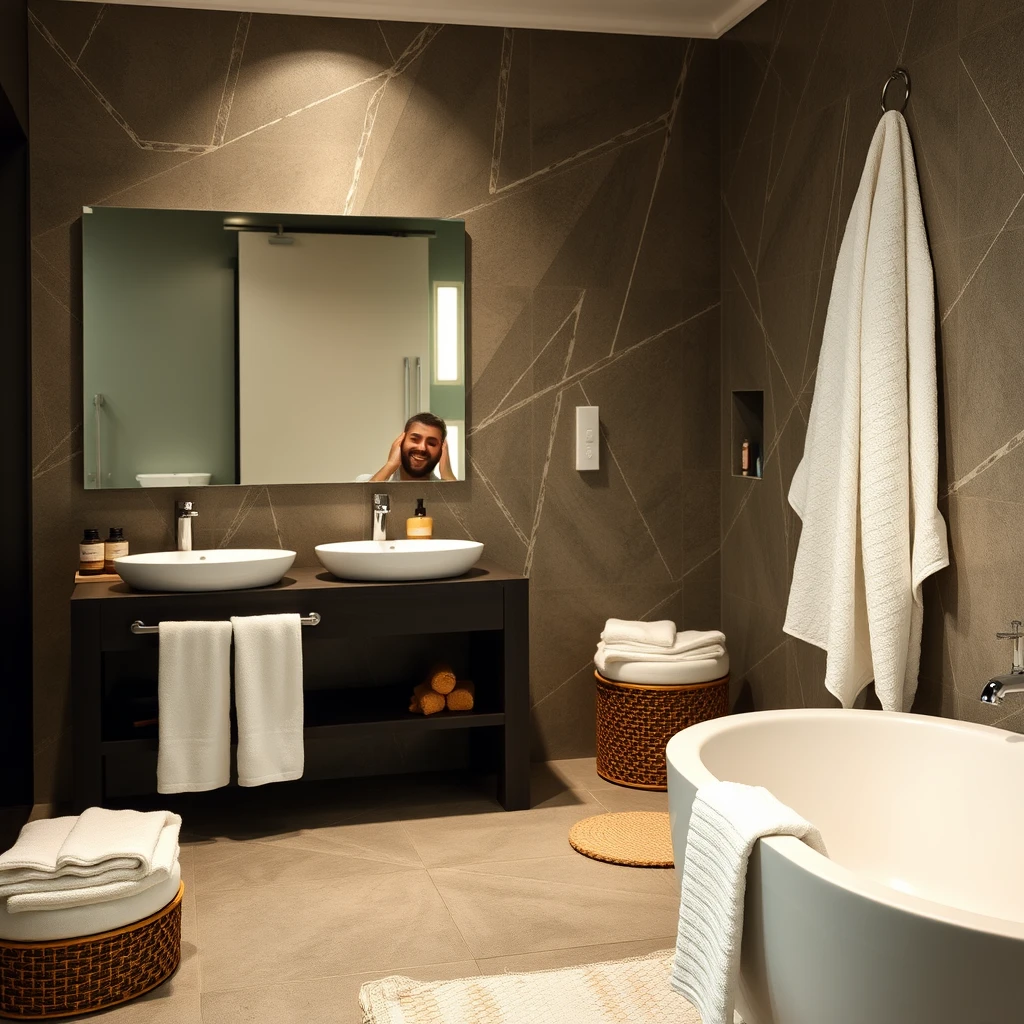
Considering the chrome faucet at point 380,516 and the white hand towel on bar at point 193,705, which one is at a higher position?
the chrome faucet at point 380,516

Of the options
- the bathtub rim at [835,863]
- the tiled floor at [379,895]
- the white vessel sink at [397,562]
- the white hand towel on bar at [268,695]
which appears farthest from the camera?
the white vessel sink at [397,562]

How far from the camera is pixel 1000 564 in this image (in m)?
2.76

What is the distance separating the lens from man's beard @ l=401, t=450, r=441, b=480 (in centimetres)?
397

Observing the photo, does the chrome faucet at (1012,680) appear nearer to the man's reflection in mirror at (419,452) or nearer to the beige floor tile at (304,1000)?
the beige floor tile at (304,1000)

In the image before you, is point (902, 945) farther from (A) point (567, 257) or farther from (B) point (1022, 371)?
(A) point (567, 257)

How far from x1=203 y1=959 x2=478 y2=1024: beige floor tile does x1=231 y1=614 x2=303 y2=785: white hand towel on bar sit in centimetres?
94

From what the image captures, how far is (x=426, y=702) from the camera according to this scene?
365 centimetres

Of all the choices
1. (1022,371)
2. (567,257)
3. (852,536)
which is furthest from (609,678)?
(1022,371)

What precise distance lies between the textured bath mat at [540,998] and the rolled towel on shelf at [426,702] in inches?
47.2

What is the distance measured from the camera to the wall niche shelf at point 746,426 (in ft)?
13.5

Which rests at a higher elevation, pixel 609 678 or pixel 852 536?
pixel 852 536

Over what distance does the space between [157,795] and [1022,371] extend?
2.86 meters

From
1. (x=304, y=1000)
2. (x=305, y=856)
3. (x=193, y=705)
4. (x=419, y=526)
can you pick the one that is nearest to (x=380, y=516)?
(x=419, y=526)

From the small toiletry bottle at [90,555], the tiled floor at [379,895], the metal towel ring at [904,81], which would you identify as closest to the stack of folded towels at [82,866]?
the tiled floor at [379,895]
